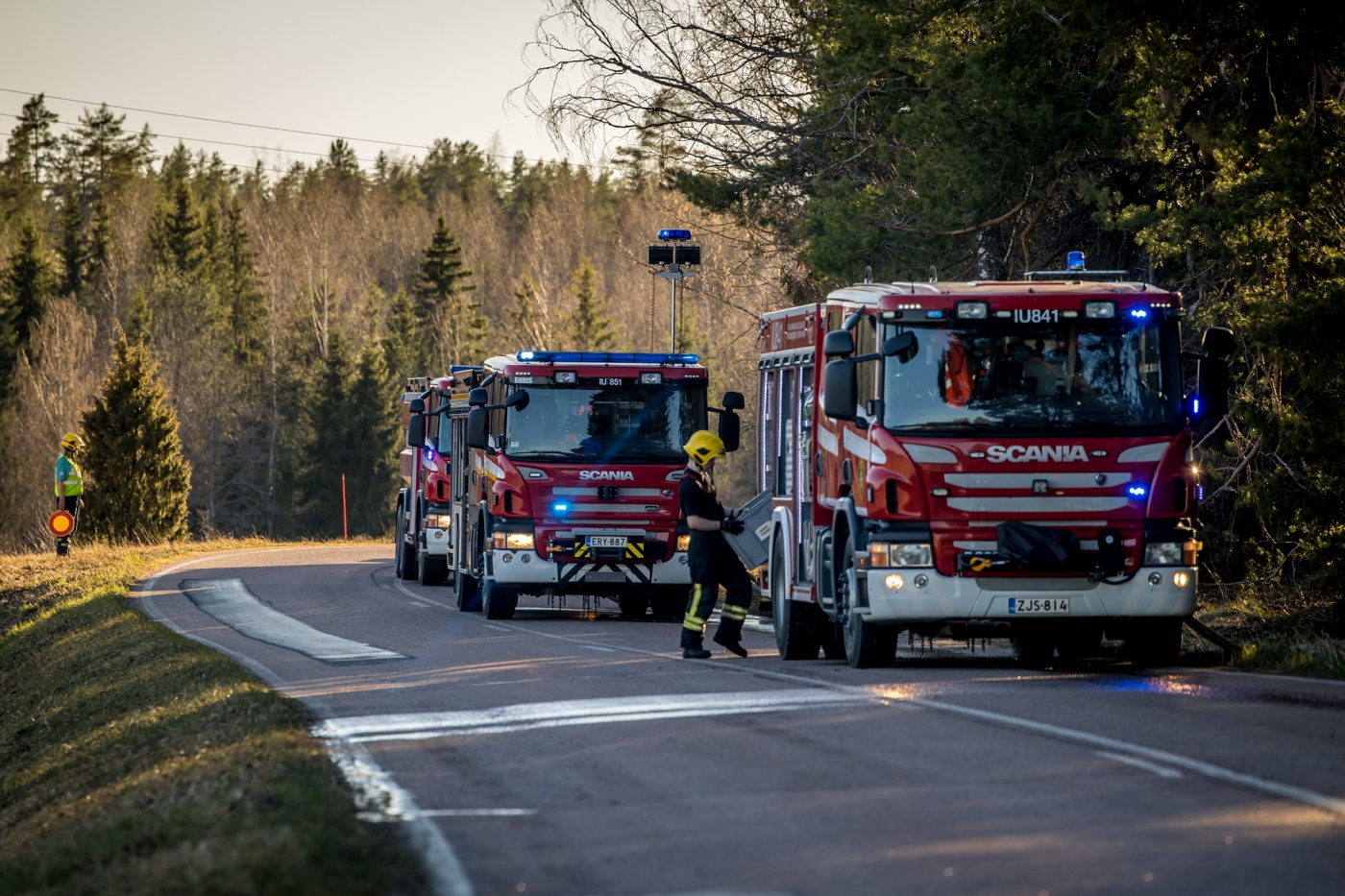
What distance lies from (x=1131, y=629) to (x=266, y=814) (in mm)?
8101

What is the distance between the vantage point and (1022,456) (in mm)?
12969

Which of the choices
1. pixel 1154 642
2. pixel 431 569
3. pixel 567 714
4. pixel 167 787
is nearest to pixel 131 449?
pixel 431 569

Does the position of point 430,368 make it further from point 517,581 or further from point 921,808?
point 921,808

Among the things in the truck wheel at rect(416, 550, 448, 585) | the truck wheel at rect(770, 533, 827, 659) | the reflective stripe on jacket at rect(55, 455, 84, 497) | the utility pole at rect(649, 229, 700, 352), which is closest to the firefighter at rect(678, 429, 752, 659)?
the truck wheel at rect(770, 533, 827, 659)

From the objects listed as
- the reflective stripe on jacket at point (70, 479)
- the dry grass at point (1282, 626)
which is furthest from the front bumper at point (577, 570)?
the reflective stripe on jacket at point (70, 479)

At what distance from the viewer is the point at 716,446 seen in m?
15.7

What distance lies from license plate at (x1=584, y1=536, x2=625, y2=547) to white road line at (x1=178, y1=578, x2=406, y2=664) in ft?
11.5

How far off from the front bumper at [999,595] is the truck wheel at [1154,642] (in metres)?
0.46

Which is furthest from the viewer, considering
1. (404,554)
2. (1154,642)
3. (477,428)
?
(404,554)

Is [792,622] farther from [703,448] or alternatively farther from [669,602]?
[669,602]

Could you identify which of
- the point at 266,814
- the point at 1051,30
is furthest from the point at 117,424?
the point at 266,814

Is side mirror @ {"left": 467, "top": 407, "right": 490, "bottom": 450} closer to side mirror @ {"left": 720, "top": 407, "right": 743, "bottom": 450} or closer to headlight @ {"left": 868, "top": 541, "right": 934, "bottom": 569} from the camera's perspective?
side mirror @ {"left": 720, "top": 407, "right": 743, "bottom": 450}

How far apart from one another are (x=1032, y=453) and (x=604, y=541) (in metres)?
9.42

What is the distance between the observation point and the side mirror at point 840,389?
13.2 m
